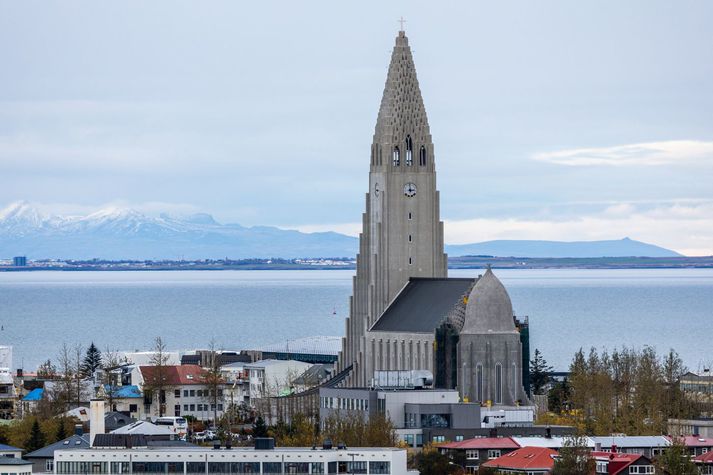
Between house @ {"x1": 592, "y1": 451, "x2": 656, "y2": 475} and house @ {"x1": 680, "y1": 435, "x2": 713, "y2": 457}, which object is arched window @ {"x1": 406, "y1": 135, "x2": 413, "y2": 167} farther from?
house @ {"x1": 592, "y1": 451, "x2": 656, "y2": 475}

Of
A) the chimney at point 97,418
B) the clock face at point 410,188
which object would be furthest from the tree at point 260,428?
the clock face at point 410,188

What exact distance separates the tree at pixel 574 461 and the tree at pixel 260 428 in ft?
73.1

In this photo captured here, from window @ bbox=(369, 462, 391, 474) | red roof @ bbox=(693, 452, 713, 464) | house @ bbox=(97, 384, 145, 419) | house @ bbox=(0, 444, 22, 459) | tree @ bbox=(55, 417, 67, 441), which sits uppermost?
house @ bbox=(97, 384, 145, 419)

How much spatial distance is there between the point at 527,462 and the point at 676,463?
702 cm

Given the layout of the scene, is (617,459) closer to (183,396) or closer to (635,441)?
(635,441)

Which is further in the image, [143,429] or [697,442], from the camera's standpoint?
[697,442]

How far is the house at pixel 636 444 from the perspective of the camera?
108562mm

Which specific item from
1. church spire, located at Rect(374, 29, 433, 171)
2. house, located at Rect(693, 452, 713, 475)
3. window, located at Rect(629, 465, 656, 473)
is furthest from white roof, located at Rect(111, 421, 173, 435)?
church spire, located at Rect(374, 29, 433, 171)

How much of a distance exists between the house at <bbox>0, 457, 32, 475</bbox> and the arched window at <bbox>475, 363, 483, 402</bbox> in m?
45.8

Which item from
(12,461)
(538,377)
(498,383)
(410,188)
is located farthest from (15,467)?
(538,377)

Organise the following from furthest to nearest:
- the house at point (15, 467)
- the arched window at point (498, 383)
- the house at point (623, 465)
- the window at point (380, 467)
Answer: the arched window at point (498, 383) < the house at point (623, 465) < the window at point (380, 467) < the house at point (15, 467)

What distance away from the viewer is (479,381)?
455ft

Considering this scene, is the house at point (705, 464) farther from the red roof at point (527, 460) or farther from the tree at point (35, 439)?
the tree at point (35, 439)

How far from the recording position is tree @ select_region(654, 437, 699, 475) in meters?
96.8
